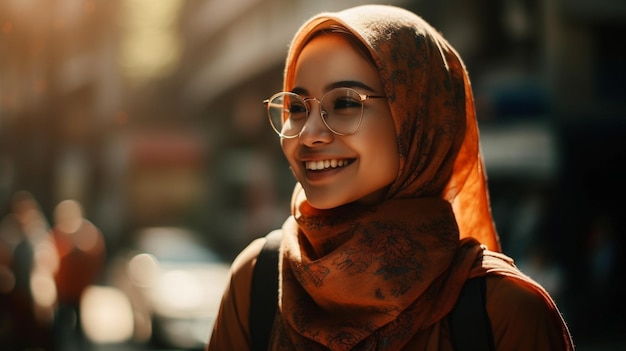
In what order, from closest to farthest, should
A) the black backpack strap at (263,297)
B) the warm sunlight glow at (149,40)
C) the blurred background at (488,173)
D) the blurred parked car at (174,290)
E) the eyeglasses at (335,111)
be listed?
the eyeglasses at (335,111), the black backpack strap at (263,297), the blurred background at (488,173), the blurred parked car at (174,290), the warm sunlight glow at (149,40)

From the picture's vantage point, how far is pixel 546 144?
36.4ft

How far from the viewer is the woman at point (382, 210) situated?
2.04 m

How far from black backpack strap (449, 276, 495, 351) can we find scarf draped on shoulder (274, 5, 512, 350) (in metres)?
0.03

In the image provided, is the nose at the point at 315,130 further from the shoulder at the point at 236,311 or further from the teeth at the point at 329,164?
the shoulder at the point at 236,311

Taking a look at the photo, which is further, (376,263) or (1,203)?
→ (1,203)

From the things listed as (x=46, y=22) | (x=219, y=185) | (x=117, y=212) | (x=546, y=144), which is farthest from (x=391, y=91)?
(x=219, y=185)

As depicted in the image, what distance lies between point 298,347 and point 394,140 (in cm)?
65

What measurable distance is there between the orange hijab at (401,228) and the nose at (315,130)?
0.20 m

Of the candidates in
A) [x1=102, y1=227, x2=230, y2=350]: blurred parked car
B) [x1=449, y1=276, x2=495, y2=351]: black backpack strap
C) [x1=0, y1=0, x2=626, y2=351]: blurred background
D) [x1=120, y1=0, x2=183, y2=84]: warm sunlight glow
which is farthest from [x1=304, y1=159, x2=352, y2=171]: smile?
[x1=120, y1=0, x2=183, y2=84]: warm sunlight glow

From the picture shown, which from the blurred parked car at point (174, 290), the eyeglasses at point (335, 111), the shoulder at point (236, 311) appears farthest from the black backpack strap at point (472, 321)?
the blurred parked car at point (174, 290)

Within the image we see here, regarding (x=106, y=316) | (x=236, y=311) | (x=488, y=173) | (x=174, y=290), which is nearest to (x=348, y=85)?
(x=236, y=311)

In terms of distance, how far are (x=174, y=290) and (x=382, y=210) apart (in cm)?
969

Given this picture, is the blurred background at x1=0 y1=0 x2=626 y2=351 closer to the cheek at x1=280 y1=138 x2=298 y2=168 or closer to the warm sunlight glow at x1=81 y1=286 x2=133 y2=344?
the warm sunlight glow at x1=81 y1=286 x2=133 y2=344

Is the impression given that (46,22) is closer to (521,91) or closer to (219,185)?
(521,91)
